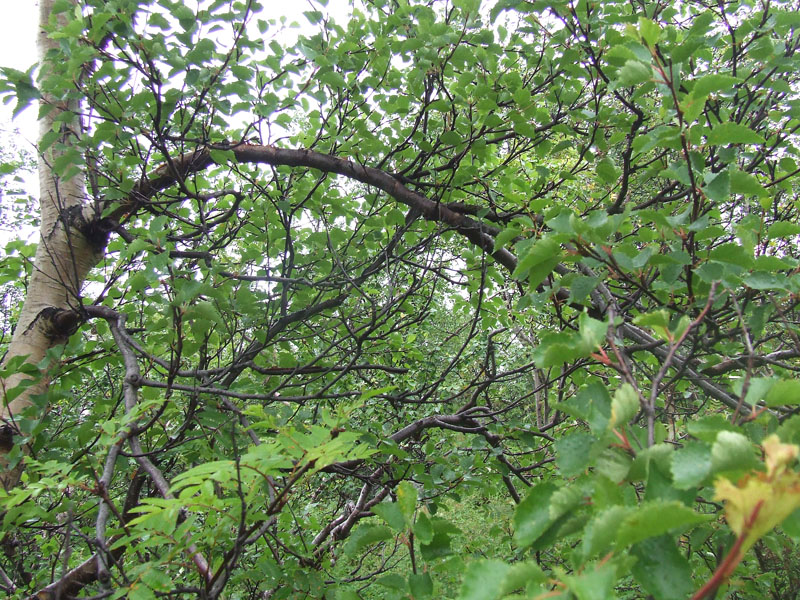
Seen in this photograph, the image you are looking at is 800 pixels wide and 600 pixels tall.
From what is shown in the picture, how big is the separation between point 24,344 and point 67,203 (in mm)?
849

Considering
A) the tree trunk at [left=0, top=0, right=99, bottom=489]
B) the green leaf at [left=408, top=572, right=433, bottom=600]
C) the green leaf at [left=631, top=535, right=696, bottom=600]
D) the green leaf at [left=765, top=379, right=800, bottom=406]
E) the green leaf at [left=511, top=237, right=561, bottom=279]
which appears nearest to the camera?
the green leaf at [left=631, top=535, right=696, bottom=600]

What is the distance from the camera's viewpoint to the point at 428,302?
2.30m

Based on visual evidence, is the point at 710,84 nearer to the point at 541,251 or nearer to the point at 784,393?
the point at 541,251

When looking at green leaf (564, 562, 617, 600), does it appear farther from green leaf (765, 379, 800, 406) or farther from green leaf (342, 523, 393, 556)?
green leaf (342, 523, 393, 556)

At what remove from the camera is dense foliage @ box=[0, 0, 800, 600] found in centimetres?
66

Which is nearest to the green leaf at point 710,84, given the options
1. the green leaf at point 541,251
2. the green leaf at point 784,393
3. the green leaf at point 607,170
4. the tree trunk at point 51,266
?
the green leaf at point 541,251

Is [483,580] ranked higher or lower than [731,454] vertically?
lower

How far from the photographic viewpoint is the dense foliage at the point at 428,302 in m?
0.66

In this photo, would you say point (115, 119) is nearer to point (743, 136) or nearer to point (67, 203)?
point (67, 203)

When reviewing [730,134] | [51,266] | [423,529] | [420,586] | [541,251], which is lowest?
[420,586]

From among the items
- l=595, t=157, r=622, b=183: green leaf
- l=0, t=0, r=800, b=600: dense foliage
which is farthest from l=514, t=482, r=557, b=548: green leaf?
l=595, t=157, r=622, b=183: green leaf

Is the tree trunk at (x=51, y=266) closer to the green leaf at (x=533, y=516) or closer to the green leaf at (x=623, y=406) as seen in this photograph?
the green leaf at (x=533, y=516)

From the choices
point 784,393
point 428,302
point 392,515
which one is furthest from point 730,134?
point 428,302

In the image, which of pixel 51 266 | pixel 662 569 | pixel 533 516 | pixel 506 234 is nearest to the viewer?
pixel 662 569
